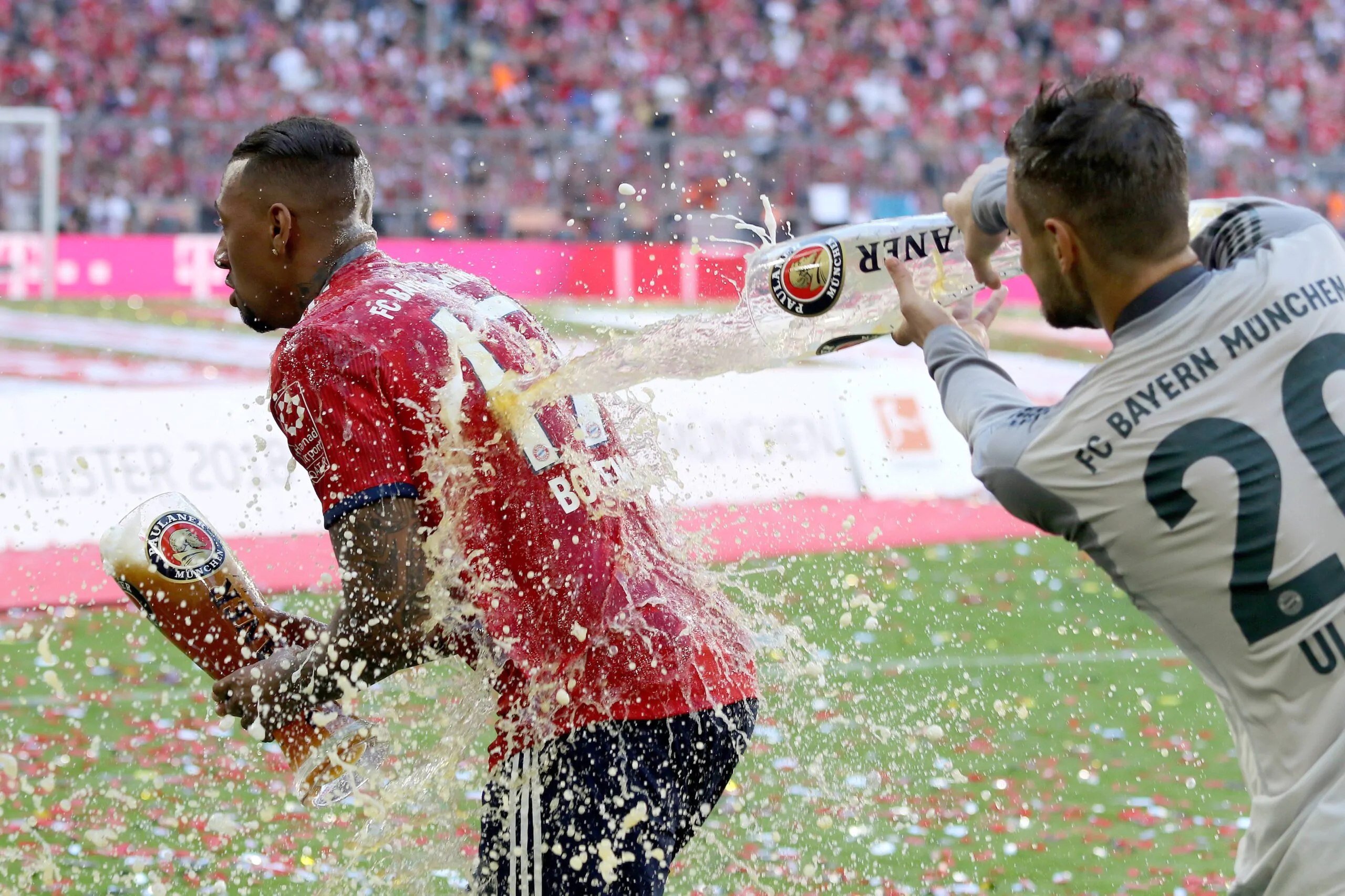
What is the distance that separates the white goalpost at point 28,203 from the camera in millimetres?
16000

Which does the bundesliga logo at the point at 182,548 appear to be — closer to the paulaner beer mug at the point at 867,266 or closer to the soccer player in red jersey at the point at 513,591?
the soccer player in red jersey at the point at 513,591

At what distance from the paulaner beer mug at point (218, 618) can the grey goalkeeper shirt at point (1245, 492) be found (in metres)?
1.44

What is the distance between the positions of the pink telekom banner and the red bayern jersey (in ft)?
41.6

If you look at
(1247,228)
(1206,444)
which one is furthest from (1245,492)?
(1247,228)

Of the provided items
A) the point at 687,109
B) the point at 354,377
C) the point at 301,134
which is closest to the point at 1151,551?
the point at 354,377

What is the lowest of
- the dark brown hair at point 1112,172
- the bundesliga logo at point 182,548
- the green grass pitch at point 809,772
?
the green grass pitch at point 809,772

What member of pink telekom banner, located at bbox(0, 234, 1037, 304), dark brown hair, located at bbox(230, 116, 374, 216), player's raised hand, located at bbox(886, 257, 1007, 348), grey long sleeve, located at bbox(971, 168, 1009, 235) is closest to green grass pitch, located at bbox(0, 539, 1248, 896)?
player's raised hand, located at bbox(886, 257, 1007, 348)

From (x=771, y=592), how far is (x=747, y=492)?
177 centimetres

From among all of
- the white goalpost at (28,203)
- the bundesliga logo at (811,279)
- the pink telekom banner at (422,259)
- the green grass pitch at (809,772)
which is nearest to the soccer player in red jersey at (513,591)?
the green grass pitch at (809,772)

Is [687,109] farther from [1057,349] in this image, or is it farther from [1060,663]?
[1060,663]

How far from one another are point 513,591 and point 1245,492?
1.26 m

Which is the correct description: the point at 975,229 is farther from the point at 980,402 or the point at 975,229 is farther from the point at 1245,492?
the point at 1245,492

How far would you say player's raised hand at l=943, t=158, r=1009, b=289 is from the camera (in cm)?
260

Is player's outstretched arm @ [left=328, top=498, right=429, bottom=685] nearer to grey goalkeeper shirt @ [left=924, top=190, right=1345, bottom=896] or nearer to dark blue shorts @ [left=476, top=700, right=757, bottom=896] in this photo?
dark blue shorts @ [left=476, top=700, right=757, bottom=896]
